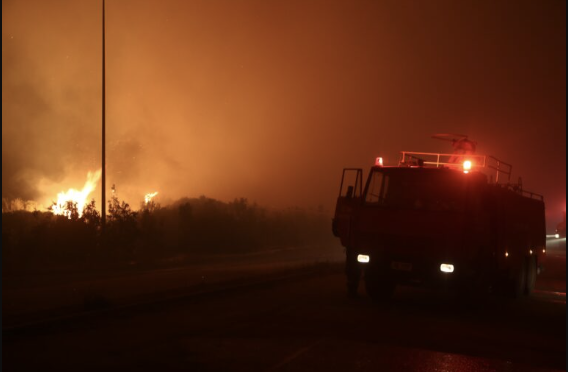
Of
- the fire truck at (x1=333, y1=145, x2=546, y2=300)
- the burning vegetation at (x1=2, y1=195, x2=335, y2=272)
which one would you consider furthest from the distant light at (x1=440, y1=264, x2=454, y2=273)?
the burning vegetation at (x1=2, y1=195, x2=335, y2=272)

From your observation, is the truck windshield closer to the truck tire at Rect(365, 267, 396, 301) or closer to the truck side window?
the truck side window

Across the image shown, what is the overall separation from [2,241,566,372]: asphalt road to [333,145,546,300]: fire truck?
74 centimetres

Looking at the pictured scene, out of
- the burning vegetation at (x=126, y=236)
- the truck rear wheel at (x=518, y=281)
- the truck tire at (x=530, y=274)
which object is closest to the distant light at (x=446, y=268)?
the truck rear wheel at (x=518, y=281)

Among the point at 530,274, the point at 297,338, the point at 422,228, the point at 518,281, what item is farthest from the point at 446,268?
the point at 530,274

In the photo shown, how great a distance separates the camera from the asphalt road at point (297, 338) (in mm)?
8703

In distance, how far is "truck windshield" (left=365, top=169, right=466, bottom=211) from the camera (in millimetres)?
14945

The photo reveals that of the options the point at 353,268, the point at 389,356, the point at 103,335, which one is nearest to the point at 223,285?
the point at 353,268

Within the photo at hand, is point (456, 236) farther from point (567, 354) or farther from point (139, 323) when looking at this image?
point (139, 323)

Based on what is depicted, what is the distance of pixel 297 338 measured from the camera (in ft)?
34.2

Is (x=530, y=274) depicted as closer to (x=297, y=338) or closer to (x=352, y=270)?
(x=352, y=270)

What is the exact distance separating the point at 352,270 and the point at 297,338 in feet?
17.6

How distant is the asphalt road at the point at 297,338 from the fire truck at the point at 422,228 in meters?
0.74

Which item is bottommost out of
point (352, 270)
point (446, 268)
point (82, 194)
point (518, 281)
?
point (518, 281)

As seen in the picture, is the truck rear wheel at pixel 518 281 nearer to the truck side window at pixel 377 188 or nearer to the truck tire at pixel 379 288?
the truck tire at pixel 379 288
